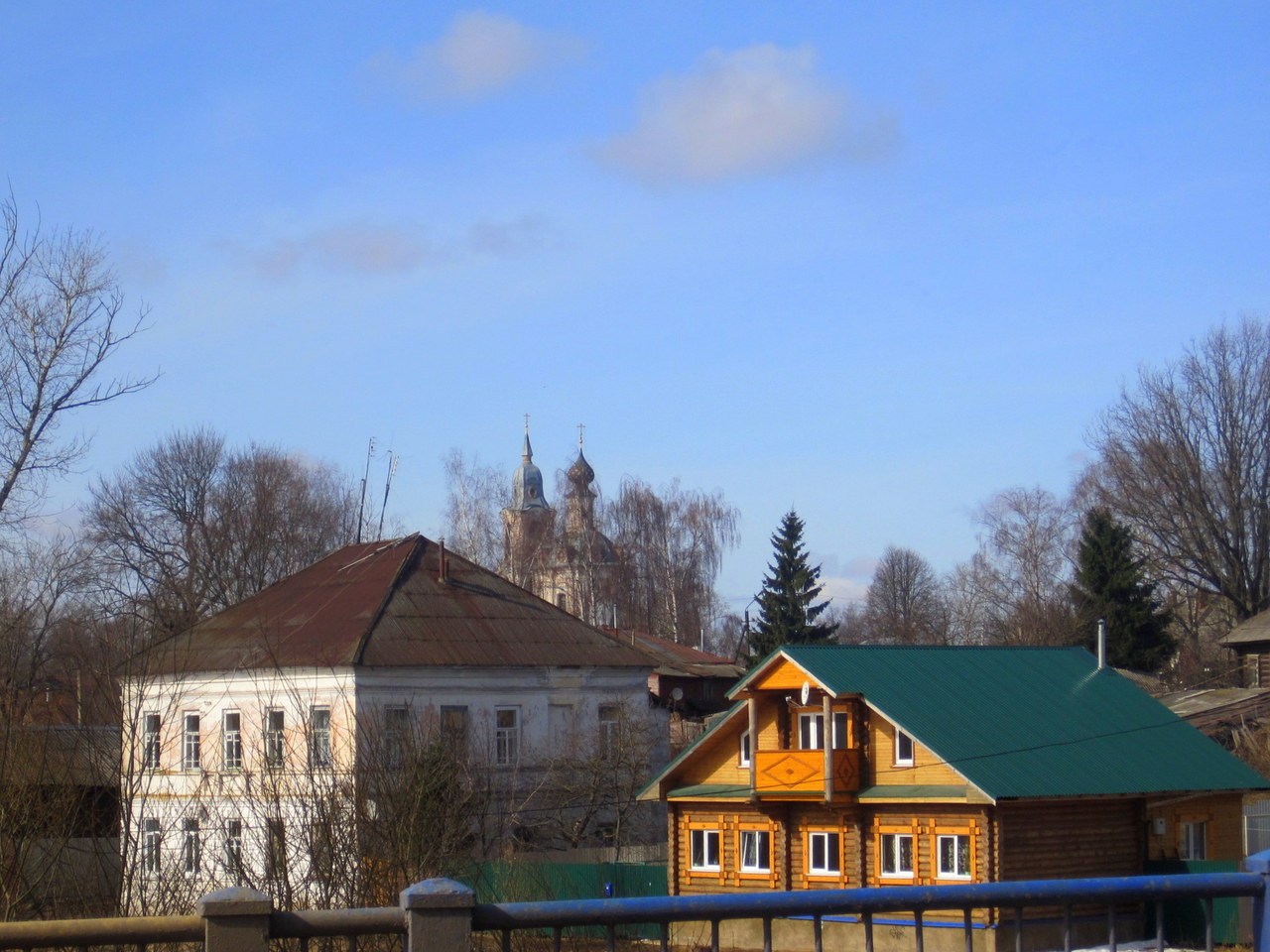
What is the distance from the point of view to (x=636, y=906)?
511 cm

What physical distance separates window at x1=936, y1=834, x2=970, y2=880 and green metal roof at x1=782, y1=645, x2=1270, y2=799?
5.30 feet

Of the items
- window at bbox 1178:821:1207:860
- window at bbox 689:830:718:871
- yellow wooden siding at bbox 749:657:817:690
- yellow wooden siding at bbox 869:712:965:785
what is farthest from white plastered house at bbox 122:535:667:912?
window at bbox 1178:821:1207:860

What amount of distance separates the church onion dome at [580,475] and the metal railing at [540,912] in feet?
203

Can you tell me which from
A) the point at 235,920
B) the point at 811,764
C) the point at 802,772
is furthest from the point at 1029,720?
the point at 235,920

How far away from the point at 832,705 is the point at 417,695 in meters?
11.7

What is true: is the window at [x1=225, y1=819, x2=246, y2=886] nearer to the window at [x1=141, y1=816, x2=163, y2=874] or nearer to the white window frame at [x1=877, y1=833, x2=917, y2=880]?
the window at [x1=141, y1=816, x2=163, y2=874]

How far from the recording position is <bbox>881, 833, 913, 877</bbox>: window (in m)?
28.1

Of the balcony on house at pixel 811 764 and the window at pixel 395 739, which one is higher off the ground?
the window at pixel 395 739

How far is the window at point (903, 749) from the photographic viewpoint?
28328mm

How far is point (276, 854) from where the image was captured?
41.5 ft

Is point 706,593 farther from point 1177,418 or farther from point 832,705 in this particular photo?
point 832,705

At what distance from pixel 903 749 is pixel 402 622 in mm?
14489

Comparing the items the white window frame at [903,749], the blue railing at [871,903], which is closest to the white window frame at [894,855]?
the white window frame at [903,749]

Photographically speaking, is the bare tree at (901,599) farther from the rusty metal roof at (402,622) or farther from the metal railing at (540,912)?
the metal railing at (540,912)
